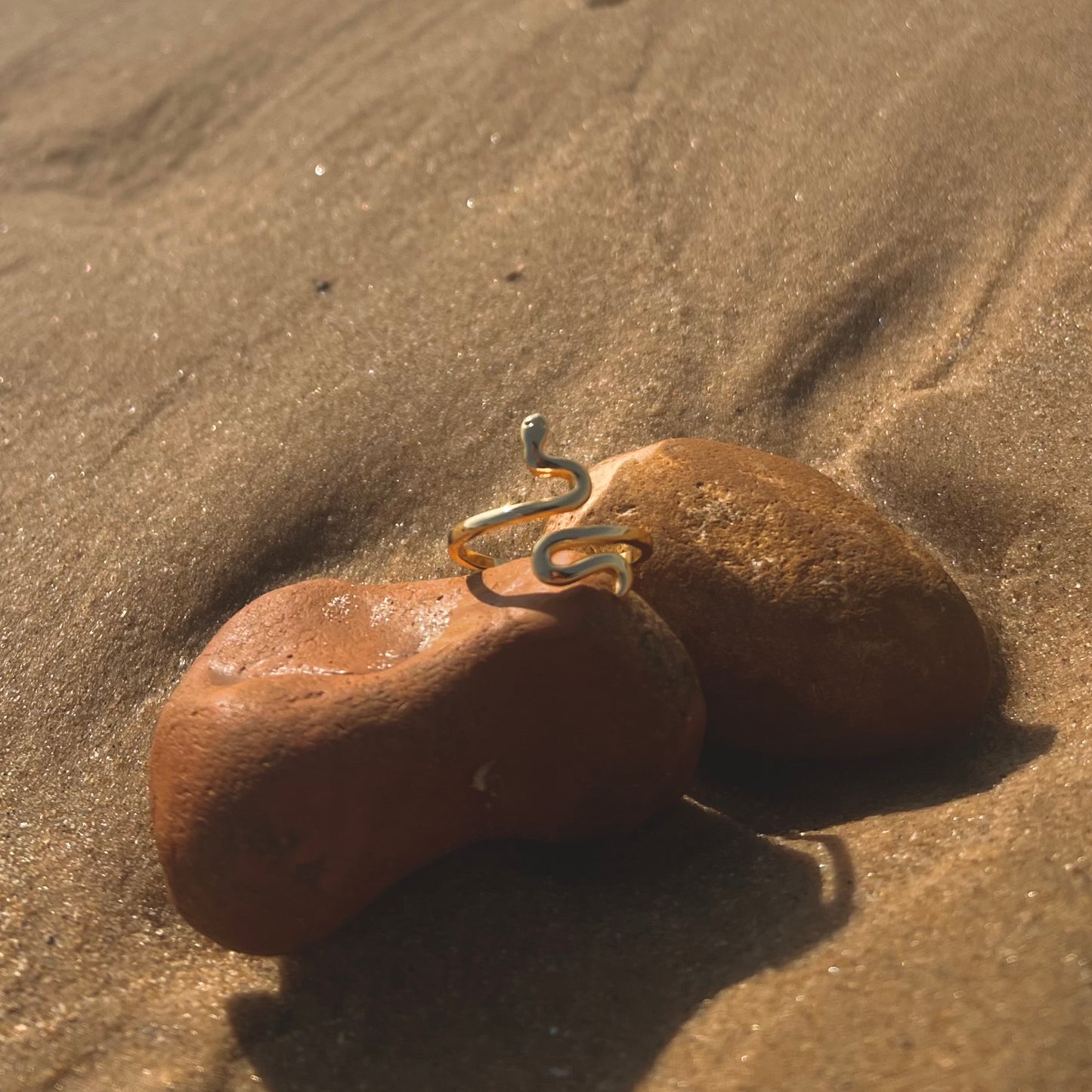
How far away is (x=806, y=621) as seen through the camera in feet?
6.25

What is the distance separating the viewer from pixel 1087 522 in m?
2.26

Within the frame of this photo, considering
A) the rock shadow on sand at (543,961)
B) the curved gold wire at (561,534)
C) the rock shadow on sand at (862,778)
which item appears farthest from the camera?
the rock shadow on sand at (862,778)

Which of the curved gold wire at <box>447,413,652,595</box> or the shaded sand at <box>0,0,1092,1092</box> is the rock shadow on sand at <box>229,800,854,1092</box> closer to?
the shaded sand at <box>0,0,1092,1092</box>

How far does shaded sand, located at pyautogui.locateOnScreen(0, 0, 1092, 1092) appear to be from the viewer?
5.15ft

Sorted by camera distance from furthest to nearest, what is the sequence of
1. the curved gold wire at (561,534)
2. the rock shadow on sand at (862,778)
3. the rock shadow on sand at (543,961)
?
the rock shadow on sand at (862,778)
the curved gold wire at (561,534)
the rock shadow on sand at (543,961)

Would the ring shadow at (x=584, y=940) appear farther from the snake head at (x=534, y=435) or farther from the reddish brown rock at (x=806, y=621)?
the snake head at (x=534, y=435)

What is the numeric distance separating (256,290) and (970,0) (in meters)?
2.07

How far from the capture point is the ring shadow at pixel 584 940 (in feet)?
5.08

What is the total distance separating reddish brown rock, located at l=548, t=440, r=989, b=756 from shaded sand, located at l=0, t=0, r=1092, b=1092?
82mm

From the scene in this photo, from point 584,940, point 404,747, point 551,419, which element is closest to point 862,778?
point 584,940

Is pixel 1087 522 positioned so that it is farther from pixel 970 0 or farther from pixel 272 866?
pixel 970 0

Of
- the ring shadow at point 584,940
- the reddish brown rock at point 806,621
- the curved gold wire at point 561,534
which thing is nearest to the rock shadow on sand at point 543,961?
the ring shadow at point 584,940

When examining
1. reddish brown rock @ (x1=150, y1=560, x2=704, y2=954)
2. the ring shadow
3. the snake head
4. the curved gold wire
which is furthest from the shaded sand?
the snake head

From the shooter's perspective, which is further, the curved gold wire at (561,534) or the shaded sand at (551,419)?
the curved gold wire at (561,534)
